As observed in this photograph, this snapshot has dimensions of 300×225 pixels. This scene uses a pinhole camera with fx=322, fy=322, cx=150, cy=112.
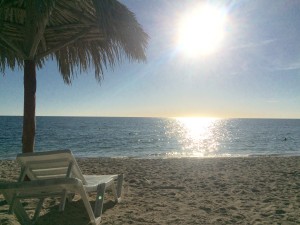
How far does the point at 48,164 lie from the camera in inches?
156

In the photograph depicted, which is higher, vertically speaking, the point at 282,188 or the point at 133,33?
the point at 133,33

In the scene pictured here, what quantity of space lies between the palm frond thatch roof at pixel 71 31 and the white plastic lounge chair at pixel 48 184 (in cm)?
192

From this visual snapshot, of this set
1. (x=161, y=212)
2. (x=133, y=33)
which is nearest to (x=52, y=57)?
(x=133, y=33)

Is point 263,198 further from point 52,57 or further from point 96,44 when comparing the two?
point 52,57

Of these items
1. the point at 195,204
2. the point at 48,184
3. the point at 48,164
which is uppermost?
the point at 48,164

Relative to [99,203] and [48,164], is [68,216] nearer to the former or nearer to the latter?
[99,203]

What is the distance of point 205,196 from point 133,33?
3.23 metres

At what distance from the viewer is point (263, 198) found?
228 inches

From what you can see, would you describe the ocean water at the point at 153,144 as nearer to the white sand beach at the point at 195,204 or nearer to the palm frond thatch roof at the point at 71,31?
the white sand beach at the point at 195,204

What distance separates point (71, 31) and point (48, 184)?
3.31 metres

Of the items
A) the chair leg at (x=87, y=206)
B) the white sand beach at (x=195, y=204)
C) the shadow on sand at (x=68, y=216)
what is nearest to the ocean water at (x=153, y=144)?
the white sand beach at (x=195, y=204)

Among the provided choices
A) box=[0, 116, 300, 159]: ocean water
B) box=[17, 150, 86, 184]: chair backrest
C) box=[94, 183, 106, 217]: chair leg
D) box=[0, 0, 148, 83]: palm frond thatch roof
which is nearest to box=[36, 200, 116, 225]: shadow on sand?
box=[94, 183, 106, 217]: chair leg

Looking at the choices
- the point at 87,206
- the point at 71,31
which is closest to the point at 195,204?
the point at 87,206

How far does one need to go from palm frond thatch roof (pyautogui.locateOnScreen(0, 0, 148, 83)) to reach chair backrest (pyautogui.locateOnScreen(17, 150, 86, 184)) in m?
1.88
